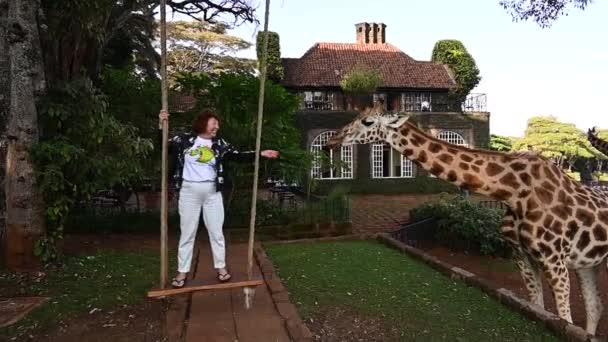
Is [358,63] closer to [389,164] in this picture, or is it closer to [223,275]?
[389,164]

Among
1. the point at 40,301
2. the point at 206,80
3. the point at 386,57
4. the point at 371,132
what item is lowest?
the point at 40,301

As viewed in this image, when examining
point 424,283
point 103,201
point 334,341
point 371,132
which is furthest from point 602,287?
point 103,201

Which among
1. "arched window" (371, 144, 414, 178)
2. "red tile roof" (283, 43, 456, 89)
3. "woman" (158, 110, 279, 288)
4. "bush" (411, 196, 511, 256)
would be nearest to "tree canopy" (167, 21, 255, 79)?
"red tile roof" (283, 43, 456, 89)

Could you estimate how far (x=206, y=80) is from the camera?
37.2 feet

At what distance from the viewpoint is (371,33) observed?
3138cm

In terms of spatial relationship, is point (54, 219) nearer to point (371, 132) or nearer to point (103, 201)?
point (371, 132)

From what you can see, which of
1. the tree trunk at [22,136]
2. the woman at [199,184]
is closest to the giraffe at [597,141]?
the woman at [199,184]

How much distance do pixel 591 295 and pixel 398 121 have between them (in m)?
2.99

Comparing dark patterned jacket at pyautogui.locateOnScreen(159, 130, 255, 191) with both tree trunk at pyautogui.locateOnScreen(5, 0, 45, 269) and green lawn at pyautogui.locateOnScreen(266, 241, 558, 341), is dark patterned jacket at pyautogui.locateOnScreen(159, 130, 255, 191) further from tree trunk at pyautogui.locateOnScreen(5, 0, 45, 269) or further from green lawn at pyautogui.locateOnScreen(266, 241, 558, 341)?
tree trunk at pyautogui.locateOnScreen(5, 0, 45, 269)

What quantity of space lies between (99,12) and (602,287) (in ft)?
30.1

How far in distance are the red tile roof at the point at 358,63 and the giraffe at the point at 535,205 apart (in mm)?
21383

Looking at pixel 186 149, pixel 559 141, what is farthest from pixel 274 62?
pixel 559 141

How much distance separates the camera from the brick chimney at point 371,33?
31328 mm

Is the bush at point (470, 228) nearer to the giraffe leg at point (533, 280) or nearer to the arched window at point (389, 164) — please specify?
the giraffe leg at point (533, 280)
